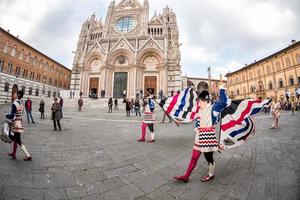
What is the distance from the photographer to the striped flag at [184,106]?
17.2ft

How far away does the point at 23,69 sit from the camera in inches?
1220

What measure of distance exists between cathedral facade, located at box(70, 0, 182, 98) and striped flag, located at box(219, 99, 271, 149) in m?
25.6

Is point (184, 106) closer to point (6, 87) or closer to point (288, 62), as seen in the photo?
Answer: point (6, 87)

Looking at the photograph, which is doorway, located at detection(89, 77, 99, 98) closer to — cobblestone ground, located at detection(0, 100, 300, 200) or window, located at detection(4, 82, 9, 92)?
window, located at detection(4, 82, 9, 92)

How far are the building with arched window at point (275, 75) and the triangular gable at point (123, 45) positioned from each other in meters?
33.1

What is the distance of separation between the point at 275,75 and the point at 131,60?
33.6 metres

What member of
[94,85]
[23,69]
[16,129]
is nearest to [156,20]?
[94,85]

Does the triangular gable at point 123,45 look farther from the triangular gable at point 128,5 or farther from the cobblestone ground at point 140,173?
the cobblestone ground at point 140,173

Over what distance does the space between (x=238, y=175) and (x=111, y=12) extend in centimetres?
4211

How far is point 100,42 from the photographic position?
105 ft

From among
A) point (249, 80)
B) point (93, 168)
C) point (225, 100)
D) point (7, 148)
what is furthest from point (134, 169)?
point (249, 80)

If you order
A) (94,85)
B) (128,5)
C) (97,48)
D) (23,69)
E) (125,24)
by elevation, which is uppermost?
(128,5)

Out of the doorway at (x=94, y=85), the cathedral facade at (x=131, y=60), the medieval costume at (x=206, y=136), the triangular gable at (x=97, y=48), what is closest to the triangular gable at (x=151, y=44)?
the cathedral facade at (x=131, y=60)

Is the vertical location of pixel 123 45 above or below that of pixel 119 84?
above
